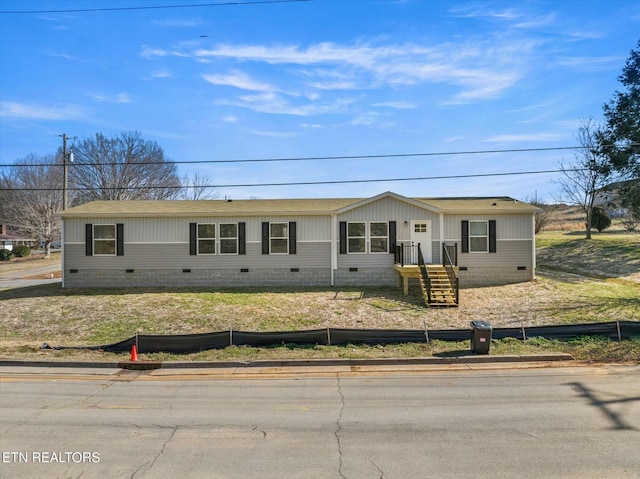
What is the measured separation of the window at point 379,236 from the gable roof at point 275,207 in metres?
1.18

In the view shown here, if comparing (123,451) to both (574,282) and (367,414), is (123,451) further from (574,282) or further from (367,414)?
(574,282)

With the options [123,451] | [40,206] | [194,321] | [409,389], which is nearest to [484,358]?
[409,389]

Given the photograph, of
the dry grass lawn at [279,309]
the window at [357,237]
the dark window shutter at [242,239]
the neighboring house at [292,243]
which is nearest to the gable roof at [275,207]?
the neighboring house at [292,243]

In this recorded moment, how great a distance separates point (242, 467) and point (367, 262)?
15799 millimetres

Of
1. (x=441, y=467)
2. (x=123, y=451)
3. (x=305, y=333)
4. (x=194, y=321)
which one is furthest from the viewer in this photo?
(x=194, y=321)

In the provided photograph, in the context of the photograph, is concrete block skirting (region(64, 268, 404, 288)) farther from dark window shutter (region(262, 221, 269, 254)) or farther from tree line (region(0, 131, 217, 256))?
tree line (region(0, 131, 217, 256))

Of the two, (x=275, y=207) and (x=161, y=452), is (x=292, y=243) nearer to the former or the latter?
(x=275, y=207)

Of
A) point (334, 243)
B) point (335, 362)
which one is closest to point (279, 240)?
point (334, 243)

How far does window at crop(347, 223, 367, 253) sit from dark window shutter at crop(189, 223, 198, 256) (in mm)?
7409

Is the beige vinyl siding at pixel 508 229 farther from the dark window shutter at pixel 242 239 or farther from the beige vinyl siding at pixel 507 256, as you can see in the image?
the dark window shutter at pixel 242 239

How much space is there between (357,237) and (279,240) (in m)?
3.78

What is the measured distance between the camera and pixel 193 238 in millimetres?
21094

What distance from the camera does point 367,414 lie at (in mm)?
7371

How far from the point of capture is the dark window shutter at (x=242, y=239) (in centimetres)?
2103
